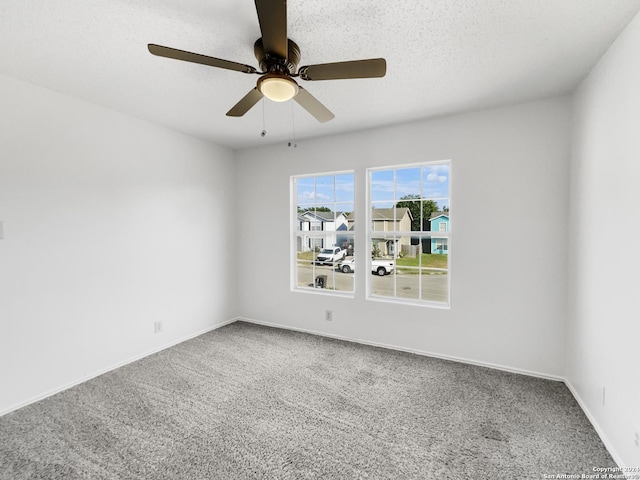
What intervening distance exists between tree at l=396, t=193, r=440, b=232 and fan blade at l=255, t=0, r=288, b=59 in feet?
7.42

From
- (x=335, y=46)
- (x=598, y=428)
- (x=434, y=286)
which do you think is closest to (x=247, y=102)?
(x=335, y=46)

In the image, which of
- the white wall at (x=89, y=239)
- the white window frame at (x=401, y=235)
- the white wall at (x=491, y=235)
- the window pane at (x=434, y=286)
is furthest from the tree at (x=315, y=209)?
the window pane at (x=434, y=286)

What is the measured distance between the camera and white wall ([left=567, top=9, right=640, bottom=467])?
5.41ft

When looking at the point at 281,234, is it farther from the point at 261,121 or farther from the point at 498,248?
the point at 498,248

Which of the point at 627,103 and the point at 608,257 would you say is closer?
the point at 627,103

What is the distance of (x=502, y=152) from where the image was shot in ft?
9.39

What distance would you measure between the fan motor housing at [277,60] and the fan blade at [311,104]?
5.4 inches

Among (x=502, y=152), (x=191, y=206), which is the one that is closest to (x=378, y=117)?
(x=502, y=152)

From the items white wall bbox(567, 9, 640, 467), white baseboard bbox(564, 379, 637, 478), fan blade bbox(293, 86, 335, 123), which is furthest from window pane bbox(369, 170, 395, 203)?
white baseboard bbox(564, 379, 637, 478)

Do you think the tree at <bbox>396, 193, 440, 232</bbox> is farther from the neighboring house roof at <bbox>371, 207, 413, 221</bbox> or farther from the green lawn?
the green lawn

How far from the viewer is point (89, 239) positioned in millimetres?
2779

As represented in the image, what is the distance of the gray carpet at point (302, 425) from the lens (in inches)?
68.5

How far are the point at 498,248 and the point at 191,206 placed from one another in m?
3.53

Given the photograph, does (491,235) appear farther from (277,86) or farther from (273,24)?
(273,24)
